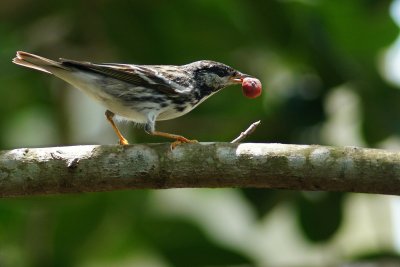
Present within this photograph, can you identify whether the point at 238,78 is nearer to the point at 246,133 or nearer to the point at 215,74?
the point at 215,74

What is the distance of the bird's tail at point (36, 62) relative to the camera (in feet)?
20.7

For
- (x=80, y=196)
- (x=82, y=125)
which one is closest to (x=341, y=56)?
(x=80, y=196)

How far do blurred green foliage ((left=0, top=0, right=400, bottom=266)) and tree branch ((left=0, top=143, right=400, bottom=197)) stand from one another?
1.86 metres

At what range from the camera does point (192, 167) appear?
494 cm

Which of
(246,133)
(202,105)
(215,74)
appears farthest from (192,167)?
(202,105)

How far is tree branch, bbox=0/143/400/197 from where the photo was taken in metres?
4.77

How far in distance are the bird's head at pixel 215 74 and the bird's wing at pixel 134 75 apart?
521 millimetres

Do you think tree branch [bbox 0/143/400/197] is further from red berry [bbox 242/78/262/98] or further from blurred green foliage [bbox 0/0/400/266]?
red berry [bbox 242/78/262/98]

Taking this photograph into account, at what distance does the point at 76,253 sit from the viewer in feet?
24.2

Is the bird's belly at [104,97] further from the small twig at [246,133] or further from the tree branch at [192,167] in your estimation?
the tree branch at [192,167]

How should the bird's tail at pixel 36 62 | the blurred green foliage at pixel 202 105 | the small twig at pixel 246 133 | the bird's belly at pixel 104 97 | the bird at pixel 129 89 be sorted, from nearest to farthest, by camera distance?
the small twig at pixel 246 133 < the bird's tail at pixel 36 62 < the bird at pixel 129 89 < the bird's belly at pixel 104 97 < the blurred green foliage at pixel 202 105

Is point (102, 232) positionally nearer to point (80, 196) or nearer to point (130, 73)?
point (80, 196)

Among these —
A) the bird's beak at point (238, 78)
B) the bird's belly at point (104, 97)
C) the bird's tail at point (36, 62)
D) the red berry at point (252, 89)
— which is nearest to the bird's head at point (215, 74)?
the bird's beak at point (238, 78)

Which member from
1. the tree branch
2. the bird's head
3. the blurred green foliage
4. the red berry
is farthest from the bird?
the tree branch
